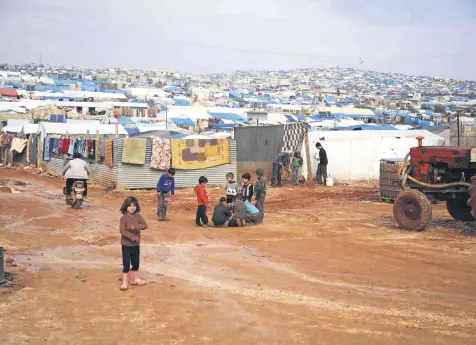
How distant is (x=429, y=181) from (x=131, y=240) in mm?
6968

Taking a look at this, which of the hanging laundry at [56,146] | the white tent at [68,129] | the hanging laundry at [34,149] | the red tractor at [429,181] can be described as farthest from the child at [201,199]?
the hanging laundry at [34,149]

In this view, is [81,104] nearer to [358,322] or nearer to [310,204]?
[310,204]

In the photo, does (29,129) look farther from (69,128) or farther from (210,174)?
(210,174)

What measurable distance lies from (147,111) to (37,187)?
3793cm

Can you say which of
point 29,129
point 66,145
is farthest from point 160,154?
point 29,129

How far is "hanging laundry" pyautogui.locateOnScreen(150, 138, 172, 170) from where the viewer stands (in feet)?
63.3

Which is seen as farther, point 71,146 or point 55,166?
point 55,166

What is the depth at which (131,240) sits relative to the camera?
7383mm

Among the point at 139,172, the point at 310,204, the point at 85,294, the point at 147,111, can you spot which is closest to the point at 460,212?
the point at 310,204

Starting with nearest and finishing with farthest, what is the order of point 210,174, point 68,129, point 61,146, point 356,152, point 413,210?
point 413,210
point 210,174
point 356,152
point 61,146
point 68,129

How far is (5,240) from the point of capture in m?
10.2

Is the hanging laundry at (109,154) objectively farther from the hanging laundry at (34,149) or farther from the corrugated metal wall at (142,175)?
the hanging laundry at (34,149)

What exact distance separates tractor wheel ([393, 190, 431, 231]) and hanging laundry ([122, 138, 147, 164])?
30.8ft

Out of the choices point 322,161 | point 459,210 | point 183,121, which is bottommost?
point 459,210
